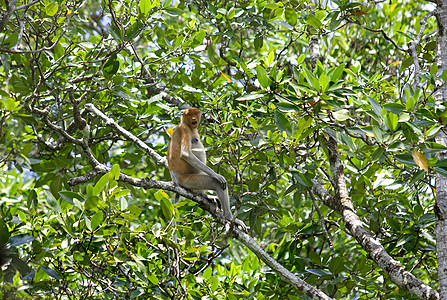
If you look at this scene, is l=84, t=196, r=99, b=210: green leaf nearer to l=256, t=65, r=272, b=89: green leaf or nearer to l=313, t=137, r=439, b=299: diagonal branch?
l=256, t=65, r=272, b=89: green leaf

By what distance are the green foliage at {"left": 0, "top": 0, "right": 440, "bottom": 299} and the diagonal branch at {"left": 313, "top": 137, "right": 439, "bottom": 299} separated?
0.49ft

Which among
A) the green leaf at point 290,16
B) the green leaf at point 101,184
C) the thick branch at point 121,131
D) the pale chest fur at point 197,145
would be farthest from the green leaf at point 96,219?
the green leaf at point 290,16

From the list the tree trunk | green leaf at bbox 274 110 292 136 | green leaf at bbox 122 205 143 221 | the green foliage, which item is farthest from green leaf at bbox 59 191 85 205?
the tree trunk

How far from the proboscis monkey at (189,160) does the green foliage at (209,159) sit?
0.18m

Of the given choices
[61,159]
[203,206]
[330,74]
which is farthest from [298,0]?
[61,159]

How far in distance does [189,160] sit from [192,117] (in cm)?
45

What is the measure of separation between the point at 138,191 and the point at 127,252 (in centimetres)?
282

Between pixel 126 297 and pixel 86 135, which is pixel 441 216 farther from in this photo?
pixel 86 135

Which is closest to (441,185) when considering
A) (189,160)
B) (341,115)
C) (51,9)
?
(341,115)

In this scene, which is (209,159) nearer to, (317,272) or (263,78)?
(263,78)

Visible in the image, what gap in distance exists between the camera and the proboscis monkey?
468 centimetres

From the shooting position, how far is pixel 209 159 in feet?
12.8

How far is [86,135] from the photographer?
374 cm

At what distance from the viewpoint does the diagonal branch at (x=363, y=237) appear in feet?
10.7
